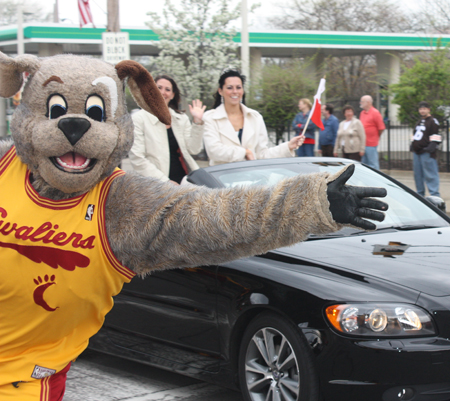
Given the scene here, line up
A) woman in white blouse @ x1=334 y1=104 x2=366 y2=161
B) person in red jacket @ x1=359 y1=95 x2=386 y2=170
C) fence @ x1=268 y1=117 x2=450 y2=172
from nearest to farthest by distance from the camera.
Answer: woman in white blouse @ x1=334 y1=104 x2=366 y2=161, person in red jacket @ x1=359 y1=95 x2=386 y2=170, fence @ x1=268 y1=117 x2=450 y2=172

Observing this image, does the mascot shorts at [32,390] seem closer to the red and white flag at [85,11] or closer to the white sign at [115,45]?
the white sign at [115,45]

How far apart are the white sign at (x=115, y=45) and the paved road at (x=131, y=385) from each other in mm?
5752

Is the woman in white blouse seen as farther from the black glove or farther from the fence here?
the black glove

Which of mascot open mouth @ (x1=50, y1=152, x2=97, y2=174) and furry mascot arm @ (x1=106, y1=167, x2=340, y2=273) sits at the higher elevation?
mascot open mouth @ (x1=50, y1=152, x2=97, y2=174)

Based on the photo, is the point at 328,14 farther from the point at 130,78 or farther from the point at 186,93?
the point at 130,78

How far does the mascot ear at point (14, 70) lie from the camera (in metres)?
2.28

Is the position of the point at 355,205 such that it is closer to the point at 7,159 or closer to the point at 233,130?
the point at 7,159

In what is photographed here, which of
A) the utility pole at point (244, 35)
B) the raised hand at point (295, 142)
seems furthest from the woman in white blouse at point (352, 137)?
the raised hand at point (295, 142)

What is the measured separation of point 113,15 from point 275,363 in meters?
8.15

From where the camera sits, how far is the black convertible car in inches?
124

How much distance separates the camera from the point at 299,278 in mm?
3490

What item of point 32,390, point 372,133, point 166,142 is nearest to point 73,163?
point 32,390

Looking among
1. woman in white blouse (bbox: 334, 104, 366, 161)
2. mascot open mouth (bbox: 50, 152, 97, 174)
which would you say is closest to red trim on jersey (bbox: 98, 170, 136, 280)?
mascot open mouth (bbox: 50, 152, 97, 174)

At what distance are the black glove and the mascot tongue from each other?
2.89 ft
